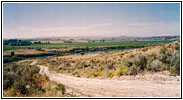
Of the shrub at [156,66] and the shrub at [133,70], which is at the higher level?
the shrub at [156,66]

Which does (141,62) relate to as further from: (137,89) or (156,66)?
(137,89)

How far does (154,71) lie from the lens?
45.5 feet

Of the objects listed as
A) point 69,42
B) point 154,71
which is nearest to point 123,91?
point 154,71

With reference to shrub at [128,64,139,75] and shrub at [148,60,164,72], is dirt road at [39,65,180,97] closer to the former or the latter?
shrub at [128,64,139,75]

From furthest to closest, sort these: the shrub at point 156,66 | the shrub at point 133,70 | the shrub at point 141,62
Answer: the shrub at point 141,62 → the shrub at point 133,70 → the shrub at point 156,66

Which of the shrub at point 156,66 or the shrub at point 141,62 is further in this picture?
the shrub at point 141,62

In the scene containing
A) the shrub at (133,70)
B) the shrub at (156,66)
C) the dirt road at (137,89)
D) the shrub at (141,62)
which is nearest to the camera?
the dirt road at (137,89)

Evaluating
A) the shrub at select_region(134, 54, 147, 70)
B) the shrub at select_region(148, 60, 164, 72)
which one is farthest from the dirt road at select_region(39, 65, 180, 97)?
the shrub at select_region(134, 54, 147, 70)

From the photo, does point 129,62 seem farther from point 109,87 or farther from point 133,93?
point 133,93

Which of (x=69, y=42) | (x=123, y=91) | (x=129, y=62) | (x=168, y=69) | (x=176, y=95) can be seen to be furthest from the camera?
(x=69, y=42)

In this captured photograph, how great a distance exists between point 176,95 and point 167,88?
1122mm

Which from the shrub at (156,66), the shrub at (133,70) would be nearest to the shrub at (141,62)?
the shrub at (133,70)

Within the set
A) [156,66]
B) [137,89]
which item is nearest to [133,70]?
[156,66]

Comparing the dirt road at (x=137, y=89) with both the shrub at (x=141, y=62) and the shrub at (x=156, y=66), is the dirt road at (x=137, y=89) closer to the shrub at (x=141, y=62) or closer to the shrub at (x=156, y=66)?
the shrub at (x=156, y=66)
